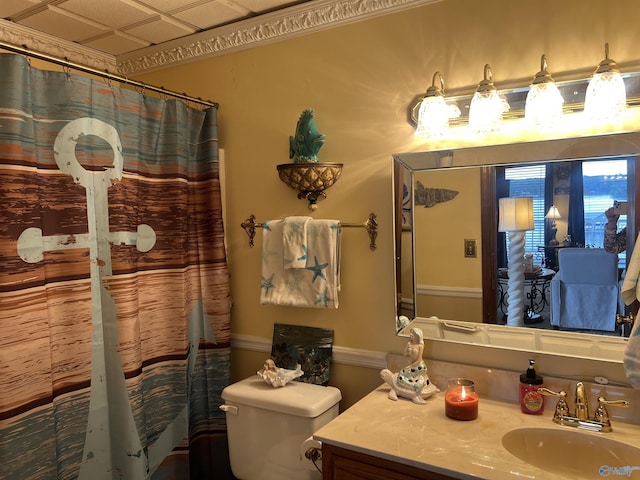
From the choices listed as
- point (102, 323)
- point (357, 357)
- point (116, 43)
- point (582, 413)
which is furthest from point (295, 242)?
point (116, 43)

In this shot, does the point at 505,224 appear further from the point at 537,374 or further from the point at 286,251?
the point at 286,251

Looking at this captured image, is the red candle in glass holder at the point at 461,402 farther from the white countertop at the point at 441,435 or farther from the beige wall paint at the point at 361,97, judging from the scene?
the beige wall paint at the point at 361,97

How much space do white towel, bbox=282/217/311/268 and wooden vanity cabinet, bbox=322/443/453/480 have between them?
0.72 metres

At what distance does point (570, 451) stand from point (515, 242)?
633 mm

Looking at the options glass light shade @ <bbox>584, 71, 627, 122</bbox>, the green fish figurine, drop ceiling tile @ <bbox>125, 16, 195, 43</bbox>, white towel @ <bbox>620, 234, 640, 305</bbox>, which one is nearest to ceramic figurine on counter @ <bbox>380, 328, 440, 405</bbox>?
white towel @ <bbox>620, 234, 640, 305</bbox>

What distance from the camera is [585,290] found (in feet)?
5.12

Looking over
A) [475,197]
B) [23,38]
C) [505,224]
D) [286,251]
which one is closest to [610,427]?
[505,224]

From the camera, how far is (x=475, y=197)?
1713 mm

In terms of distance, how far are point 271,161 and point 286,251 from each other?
43 cm

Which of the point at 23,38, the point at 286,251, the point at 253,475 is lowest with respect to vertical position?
the point at 253,475

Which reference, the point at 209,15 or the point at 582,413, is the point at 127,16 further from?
the point at 582,413

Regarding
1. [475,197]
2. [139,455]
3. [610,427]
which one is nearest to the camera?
[610,427]

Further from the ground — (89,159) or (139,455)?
(89,159)

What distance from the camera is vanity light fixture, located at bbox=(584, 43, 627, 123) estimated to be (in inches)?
57.5
